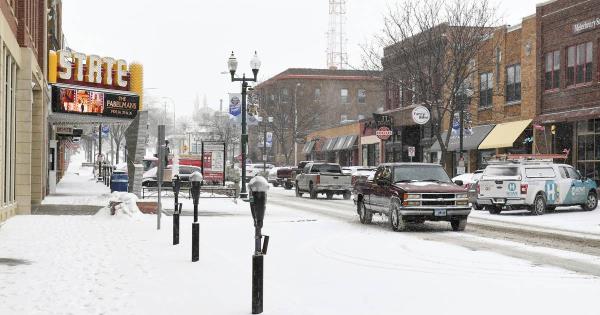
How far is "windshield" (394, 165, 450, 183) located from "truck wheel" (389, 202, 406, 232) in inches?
36.6

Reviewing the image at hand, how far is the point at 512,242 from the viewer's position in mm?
16438

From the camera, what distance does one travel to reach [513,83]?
41.9 m

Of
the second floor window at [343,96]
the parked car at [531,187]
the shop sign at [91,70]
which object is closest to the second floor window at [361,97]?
the second floor window at [343,96]

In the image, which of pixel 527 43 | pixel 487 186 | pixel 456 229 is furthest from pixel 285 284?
pixel 527 43

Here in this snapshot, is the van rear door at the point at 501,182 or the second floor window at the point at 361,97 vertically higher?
the second floor window at the point at 361,97

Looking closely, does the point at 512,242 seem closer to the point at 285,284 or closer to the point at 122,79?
the point at 285,284

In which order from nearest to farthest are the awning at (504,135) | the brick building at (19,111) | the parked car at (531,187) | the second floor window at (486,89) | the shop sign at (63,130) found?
the brick building at (19,111) < the parked car at (531,187) < the awning at (504,135) < the second floor window at (486,89) < the shop sign at (63,130)

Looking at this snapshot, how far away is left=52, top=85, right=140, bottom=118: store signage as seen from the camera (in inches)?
1303

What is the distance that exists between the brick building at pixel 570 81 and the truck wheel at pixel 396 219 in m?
17.8

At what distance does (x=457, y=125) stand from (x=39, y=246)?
31.1 m

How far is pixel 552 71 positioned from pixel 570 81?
1.70 metres

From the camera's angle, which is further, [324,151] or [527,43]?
[324,151]

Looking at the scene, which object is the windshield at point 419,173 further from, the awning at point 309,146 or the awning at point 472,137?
the awning at point 309,146

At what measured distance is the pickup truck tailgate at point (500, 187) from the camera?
1027 inches
